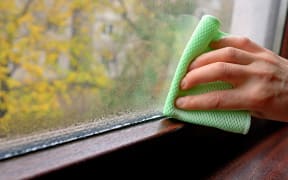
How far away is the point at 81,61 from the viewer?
40 centimetres

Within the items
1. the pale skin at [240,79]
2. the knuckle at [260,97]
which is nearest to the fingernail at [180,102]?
the pale skin at [240,79]

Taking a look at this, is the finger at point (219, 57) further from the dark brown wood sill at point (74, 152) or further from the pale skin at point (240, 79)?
the dark brown wood sill at point (74, 152)

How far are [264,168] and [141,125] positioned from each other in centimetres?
26

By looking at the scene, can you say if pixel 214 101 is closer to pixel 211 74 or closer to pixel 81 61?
pixel 211 74

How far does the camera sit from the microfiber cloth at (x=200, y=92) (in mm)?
468

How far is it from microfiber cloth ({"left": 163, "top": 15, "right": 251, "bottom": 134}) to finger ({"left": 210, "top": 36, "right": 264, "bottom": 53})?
3 centimetres

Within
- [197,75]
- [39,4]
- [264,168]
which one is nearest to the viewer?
[39,4]

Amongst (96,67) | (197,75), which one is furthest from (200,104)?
(96,67)

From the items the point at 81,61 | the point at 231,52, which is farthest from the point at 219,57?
the point at 81,61

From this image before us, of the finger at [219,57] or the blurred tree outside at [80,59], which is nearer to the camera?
the blurred tree outside at [80,59]

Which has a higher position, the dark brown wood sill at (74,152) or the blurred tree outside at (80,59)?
the blurred tree outside at (80,59)

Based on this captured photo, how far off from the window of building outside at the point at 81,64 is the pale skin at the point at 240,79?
0.25 feet

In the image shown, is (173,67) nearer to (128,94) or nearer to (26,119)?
(128,94)

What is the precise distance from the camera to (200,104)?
1.51ft
